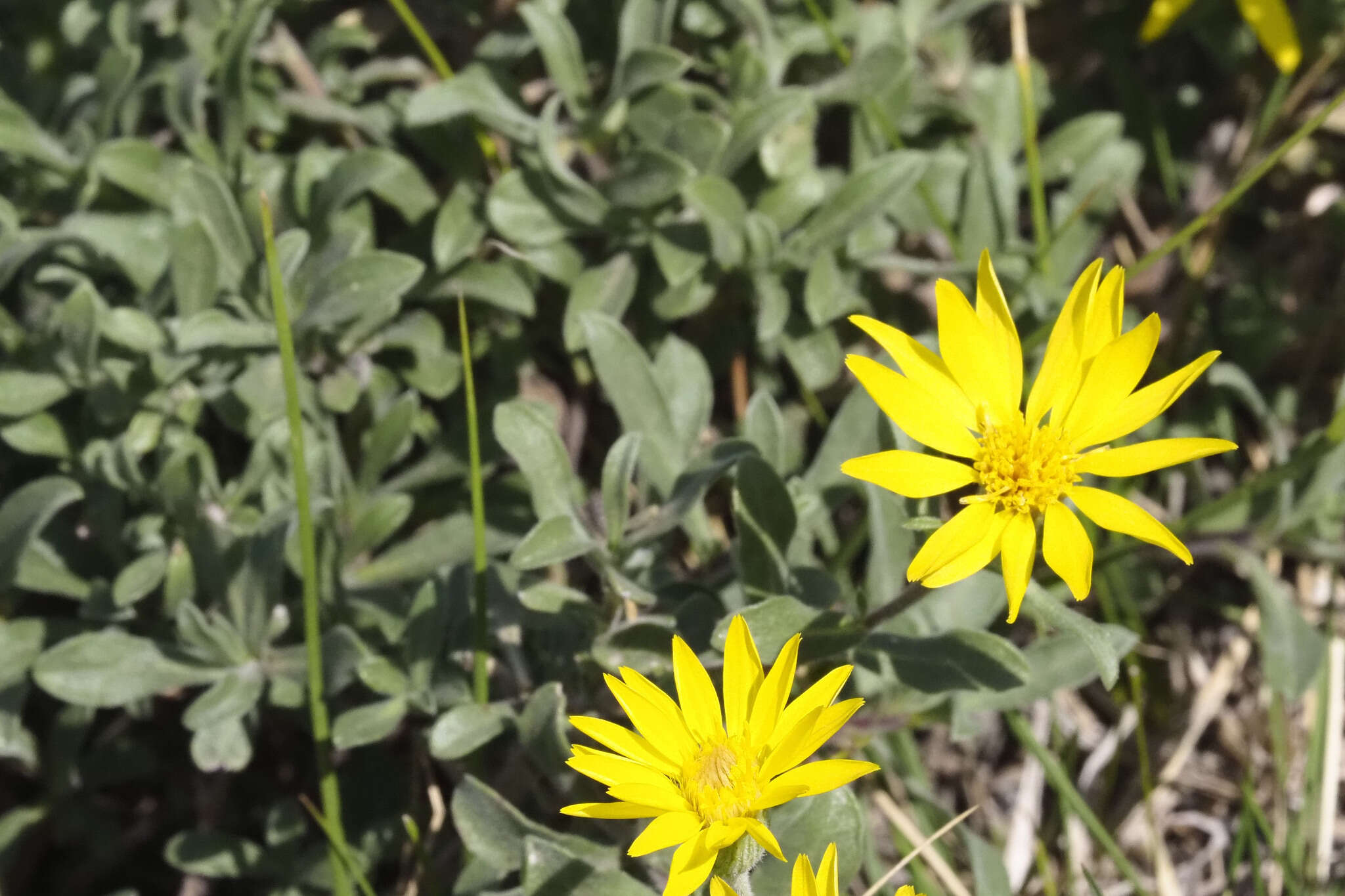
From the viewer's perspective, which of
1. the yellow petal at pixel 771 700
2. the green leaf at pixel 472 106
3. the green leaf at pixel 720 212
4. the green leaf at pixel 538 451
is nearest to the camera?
the yellow petal at pixel 771 700

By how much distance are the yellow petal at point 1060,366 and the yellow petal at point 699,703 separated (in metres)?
0.85

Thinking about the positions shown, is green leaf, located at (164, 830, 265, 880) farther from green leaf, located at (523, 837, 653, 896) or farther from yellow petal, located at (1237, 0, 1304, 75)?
yellow petal, located at (1237, 0, 1304, 75)

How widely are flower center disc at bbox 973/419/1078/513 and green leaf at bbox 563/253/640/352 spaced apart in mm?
1251

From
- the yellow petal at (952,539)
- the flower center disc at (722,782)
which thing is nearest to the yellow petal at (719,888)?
the flower center disc at (722,782)

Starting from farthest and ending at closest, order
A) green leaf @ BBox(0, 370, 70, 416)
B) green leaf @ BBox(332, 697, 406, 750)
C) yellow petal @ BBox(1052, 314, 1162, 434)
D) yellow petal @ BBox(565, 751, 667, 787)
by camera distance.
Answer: green leaf @ BBox(0, 370, 70, 416)
green leaf @ BBox(332, 697, 406, 750)
yellow petal @ BBox(1052, 314, 1162, 434)
yellow petal @ BBox(565, 751, 667, 787)

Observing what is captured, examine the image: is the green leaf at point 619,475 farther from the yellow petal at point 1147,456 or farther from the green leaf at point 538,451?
the yellow petal at point 1147,456

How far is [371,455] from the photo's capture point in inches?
128

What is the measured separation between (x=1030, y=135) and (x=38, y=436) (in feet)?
9.66

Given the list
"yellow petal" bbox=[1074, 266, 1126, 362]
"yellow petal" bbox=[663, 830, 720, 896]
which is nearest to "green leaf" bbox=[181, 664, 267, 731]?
"yellow petal" bbox=[663, 830, 720, 896]

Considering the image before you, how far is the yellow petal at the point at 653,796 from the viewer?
1921mm

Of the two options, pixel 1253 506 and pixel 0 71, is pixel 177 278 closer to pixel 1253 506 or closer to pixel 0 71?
pixel 0 71

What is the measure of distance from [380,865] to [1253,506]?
110 inches

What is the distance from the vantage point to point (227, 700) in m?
2.82

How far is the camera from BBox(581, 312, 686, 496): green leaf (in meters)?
3.04
